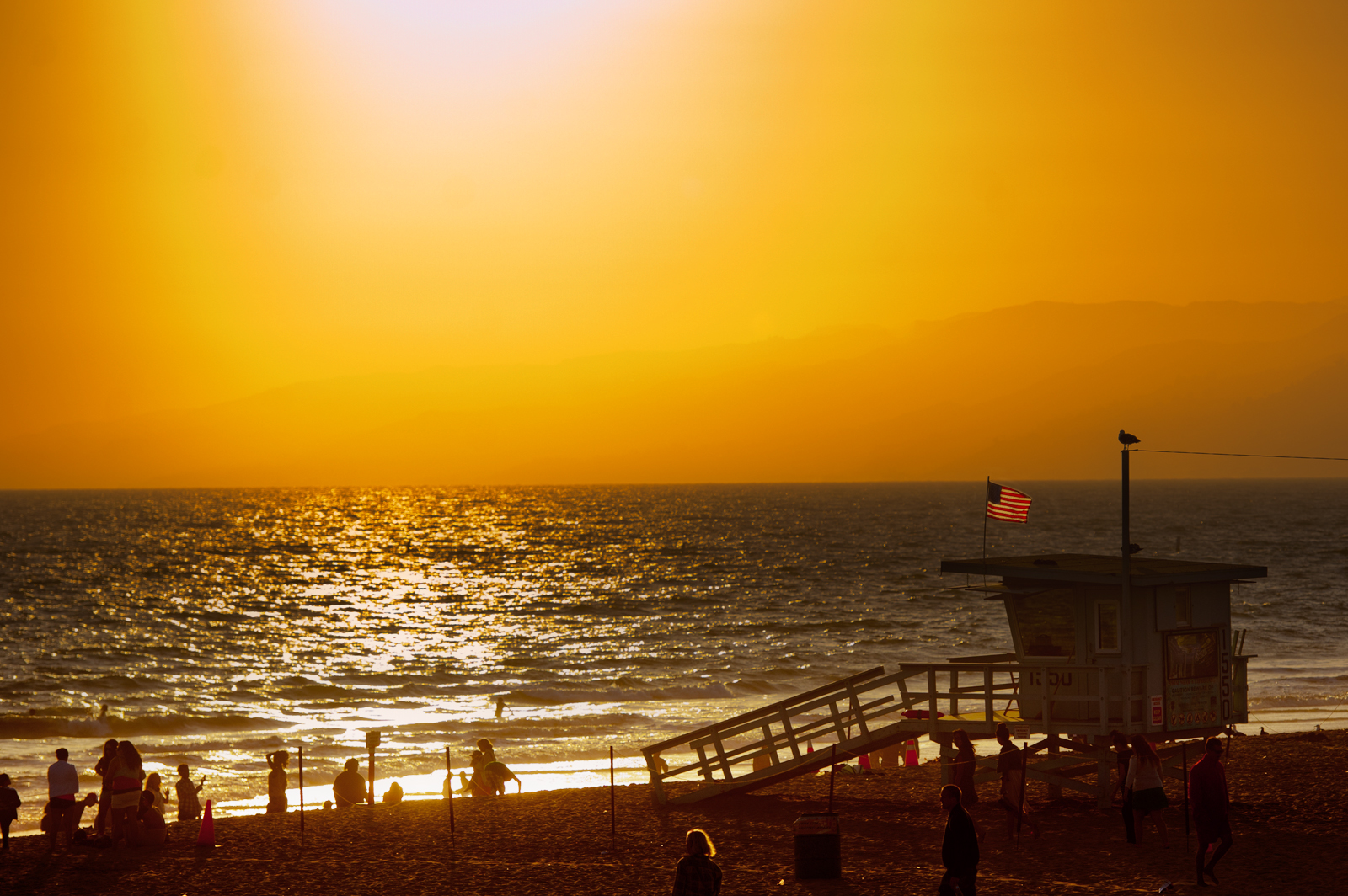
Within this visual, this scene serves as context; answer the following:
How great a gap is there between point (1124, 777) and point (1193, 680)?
2.34 meters

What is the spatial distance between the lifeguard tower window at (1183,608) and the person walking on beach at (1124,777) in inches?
79.9

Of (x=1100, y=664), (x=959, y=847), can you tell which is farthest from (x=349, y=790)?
(x=959, y=847)

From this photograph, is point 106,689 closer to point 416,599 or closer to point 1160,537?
point 416,599

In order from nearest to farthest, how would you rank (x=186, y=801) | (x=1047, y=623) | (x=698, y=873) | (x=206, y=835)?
(x=698, y=873), (x=206, y=835), (x=1047, y=623), (x=186, y=801)

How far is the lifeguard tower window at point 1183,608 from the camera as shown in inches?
811

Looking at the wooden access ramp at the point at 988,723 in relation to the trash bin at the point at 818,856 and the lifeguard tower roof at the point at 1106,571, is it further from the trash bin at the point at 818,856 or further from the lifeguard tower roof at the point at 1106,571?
the trash bin at the point at 818,856

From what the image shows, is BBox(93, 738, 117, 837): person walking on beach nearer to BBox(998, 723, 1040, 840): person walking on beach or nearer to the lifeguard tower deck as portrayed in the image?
the lifeguard tower deck

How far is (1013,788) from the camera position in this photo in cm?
1872

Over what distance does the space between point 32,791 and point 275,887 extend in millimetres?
16271

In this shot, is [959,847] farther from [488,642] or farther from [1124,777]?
[488,642]

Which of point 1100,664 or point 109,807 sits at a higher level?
point 1100,664

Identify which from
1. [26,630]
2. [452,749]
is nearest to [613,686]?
[452,749]

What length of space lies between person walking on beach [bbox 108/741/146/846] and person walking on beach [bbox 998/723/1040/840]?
12946mm

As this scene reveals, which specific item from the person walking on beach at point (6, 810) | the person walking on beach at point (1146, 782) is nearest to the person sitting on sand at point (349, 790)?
the person walking on beach at point (6, 810)
